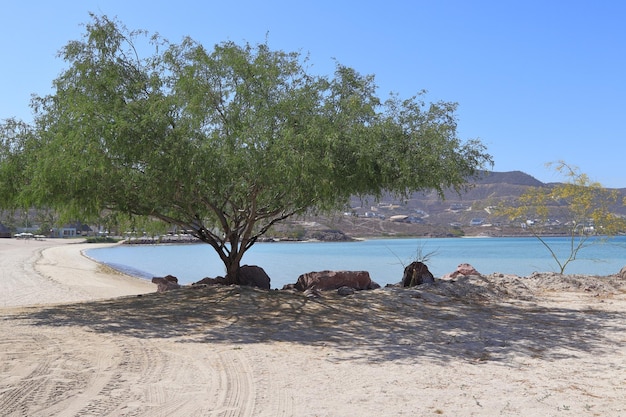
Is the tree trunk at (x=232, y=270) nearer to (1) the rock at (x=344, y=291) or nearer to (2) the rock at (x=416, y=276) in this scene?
(1) the rock at (x=344, y=291)

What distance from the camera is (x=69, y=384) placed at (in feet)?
22.1

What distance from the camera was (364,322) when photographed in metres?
12.3

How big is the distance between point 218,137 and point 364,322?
194 inches

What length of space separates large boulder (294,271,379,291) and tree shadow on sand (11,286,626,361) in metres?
1.54

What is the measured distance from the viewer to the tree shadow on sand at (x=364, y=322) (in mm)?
9781

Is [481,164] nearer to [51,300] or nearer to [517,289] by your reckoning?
[517,289]

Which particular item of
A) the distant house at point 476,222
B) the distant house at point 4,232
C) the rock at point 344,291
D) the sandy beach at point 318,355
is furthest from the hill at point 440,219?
the sandy beach at point 318,355

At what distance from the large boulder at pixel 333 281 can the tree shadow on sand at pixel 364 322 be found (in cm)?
154

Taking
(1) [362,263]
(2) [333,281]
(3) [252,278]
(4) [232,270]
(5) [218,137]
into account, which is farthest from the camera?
(1) [362,263]

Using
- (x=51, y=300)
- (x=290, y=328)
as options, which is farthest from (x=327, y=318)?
(x=51, y=300)

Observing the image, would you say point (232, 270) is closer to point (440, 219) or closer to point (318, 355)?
Answer: point (318, 355)

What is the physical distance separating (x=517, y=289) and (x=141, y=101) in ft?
39.6

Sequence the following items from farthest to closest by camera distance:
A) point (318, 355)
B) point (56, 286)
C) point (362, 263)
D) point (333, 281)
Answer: point (362, 263), point (56, 286), point (333, 281), point (318, 355)

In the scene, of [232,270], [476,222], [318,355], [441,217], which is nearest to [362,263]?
[232,270]
